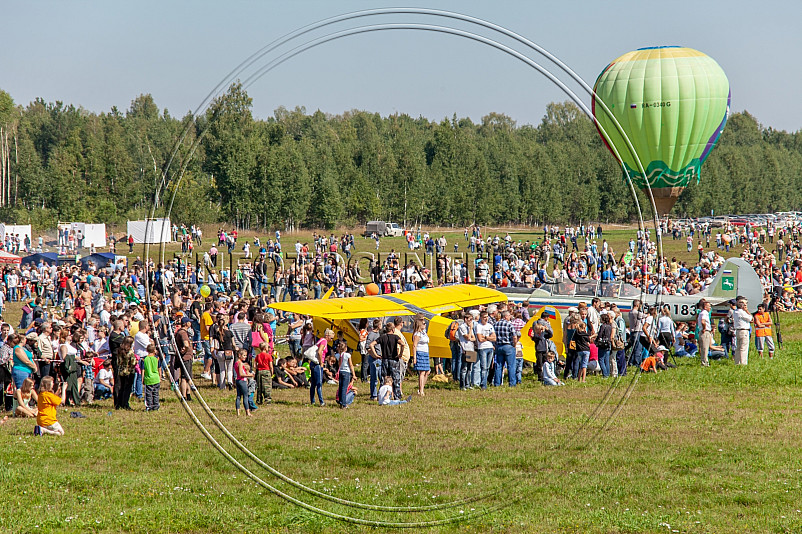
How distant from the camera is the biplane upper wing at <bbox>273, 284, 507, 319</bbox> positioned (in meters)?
19.0

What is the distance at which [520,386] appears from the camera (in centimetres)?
1750

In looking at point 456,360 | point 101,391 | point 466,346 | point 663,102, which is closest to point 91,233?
point 663,102

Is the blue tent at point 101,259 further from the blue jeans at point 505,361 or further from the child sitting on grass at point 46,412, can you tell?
the child sitting on grass at point 46,412

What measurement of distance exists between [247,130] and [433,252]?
1901 centimetres

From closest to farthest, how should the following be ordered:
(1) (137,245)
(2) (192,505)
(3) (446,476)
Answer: (2) (192,505) → (3) (446,476) → (1) (137,245)

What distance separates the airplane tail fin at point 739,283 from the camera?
84.0 ft

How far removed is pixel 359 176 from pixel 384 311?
3361 cm

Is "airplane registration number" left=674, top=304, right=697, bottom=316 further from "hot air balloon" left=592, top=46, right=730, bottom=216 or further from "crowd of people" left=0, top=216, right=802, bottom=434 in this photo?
"hot air balloon" left=592, top=46, right=730, bottom=216

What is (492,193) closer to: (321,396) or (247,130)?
(247,130)

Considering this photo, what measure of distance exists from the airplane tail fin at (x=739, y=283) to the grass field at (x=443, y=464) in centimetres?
984

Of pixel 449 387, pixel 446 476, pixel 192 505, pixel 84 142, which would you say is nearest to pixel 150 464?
pixel 192 505

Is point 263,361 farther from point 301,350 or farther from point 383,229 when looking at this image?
point 383,229

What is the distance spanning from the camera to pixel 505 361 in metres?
17.5

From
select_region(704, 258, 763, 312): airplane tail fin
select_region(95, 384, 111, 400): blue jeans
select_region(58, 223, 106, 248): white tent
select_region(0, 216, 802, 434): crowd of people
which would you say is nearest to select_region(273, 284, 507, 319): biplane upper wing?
select_region(0, 216, 802, 434): crowd of people
